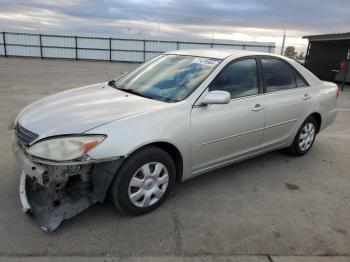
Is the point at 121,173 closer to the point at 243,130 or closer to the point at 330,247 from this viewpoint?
the point at 243,130

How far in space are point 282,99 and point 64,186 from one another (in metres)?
3.00

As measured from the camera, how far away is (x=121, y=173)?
2977 millimetres

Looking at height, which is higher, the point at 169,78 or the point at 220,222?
the point at 169,78

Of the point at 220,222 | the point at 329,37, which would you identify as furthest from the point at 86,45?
the point at 220,222

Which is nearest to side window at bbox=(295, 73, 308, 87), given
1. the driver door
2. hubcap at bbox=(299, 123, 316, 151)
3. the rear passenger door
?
the rear passenger door

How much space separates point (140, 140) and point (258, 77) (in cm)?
201

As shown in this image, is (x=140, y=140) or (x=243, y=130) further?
(x=243, y=130)

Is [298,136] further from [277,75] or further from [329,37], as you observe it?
[329,37]

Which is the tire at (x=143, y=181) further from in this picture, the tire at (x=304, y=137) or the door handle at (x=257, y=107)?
the tire at (x=304, y=137)

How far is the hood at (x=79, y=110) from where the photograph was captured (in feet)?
9.74

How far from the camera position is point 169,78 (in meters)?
3.91

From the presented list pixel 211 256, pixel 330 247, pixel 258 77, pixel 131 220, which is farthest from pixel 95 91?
pixel 330 247

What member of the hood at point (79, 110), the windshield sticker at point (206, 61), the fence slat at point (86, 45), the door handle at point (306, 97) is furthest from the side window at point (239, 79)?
the fence slat at point (86, 45)

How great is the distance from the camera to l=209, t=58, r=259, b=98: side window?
3791 millimetres
